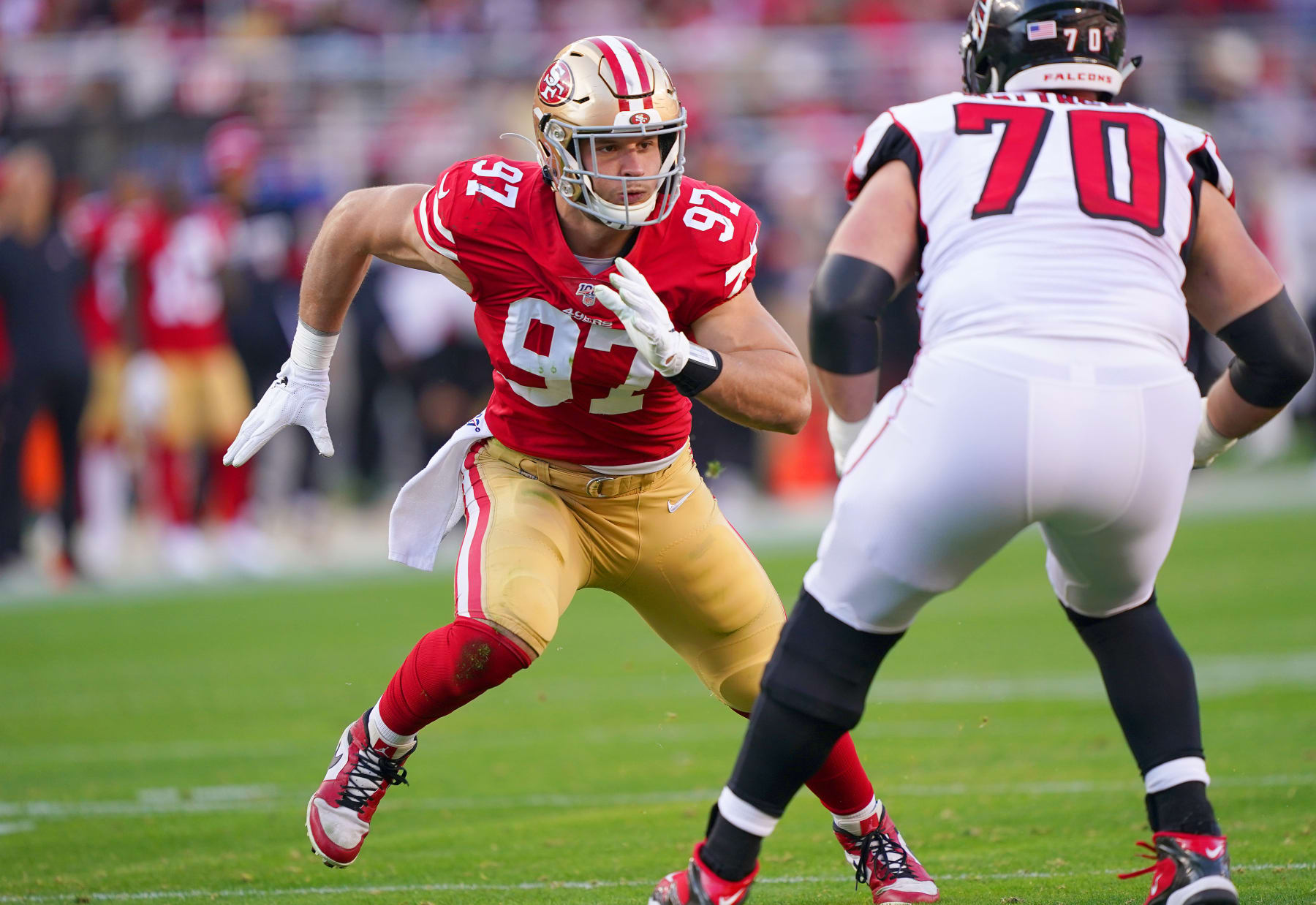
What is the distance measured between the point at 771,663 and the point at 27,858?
2320 millimetres

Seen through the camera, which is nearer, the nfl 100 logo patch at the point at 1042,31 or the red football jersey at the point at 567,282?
the nfl 100 logo patch at the point at 1042,31

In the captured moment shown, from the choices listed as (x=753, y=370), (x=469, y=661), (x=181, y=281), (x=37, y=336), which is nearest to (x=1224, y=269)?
(x=753, y=370)

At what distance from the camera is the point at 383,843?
438 cm

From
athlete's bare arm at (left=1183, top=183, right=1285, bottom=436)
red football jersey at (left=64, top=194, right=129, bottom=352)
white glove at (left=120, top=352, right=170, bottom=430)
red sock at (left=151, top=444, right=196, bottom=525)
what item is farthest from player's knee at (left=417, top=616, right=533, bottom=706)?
red football jersey at (left=64, top=194, right=129, bottom=352)

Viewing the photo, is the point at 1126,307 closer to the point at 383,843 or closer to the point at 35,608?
the point at 383,843

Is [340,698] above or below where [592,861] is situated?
below

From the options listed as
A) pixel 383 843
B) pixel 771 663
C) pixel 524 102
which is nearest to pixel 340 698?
pixel 383 843

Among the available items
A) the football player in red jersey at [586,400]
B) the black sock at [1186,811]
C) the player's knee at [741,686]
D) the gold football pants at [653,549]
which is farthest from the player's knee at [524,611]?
the black sock at [1186,811]

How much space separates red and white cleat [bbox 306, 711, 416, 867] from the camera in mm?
3539

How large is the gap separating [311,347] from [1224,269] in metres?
2.19

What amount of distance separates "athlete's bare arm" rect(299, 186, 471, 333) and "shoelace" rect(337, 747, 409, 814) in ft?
3.55

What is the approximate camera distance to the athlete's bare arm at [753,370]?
3.25 m

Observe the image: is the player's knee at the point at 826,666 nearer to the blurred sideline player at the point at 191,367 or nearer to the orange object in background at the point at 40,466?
the blurred sideline player at the point at 191,367

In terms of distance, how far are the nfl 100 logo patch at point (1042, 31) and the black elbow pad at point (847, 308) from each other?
1.78ft
